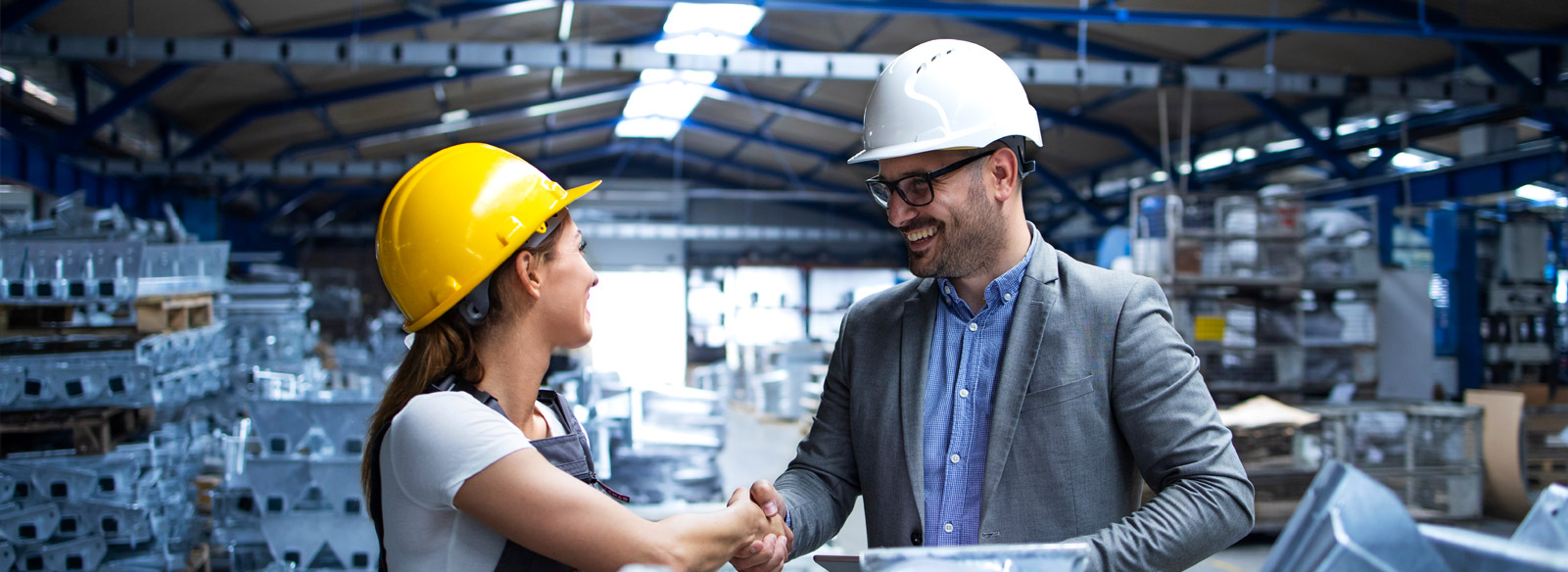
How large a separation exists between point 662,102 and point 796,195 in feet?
10.9

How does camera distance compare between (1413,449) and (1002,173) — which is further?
(1413,449)

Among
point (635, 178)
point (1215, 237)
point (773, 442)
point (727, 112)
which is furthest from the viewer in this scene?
point (635, 178)

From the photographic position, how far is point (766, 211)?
2578 cm

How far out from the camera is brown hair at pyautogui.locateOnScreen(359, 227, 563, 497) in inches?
63.9

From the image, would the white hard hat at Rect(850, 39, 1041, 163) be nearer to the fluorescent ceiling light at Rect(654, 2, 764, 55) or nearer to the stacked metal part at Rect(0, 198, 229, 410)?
the stacked metal part at Rect(0, 198, 229, 410)

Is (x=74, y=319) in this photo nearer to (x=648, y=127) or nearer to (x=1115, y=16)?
(x=1115, y=16)

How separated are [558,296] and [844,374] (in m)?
0.83

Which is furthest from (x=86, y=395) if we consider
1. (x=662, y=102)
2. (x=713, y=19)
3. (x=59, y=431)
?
(x=662, y=102)

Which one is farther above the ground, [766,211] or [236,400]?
[766,211]

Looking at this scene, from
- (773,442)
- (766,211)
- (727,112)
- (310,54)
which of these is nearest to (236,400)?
(310,54)

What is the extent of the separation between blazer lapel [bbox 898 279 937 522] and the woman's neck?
787mm

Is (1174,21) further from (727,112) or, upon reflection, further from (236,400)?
(727,112)

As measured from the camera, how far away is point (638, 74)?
14664 millimetres

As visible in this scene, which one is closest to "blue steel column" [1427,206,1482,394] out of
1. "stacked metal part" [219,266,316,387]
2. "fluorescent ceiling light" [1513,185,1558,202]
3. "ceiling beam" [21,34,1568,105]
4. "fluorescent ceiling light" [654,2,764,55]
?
"ceiling beam" [21,34,1568,105]
